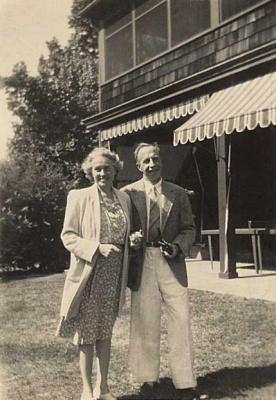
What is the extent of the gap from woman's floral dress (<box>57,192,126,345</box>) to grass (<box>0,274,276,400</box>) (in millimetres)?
562

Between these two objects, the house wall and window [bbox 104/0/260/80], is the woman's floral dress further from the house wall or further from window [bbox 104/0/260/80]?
window [bbox 104/0/260/80]

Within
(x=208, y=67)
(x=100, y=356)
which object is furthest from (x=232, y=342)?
(x=208, y=67)

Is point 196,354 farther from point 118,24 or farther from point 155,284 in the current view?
point 118,24

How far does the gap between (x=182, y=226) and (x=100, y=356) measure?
3.24 feet

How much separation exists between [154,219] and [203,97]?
555cm

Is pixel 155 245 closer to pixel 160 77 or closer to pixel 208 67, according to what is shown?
pixel 208 67

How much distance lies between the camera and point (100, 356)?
11.3ft

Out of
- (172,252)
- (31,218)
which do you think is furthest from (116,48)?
(172,252)

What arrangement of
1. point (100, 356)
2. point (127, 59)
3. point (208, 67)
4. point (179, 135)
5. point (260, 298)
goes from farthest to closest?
point (127, 59) < point (208, 67) < point (179, 135) < point (260, 298) < point (100, 356)

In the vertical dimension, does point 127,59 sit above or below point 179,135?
above

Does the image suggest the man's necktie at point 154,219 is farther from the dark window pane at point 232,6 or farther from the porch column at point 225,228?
the dark window pane at point 232,6

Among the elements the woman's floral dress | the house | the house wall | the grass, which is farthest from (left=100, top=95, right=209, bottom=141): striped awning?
the woman's floral dress

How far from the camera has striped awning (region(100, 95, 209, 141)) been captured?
9094 mm

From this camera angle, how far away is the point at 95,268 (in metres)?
3.38
